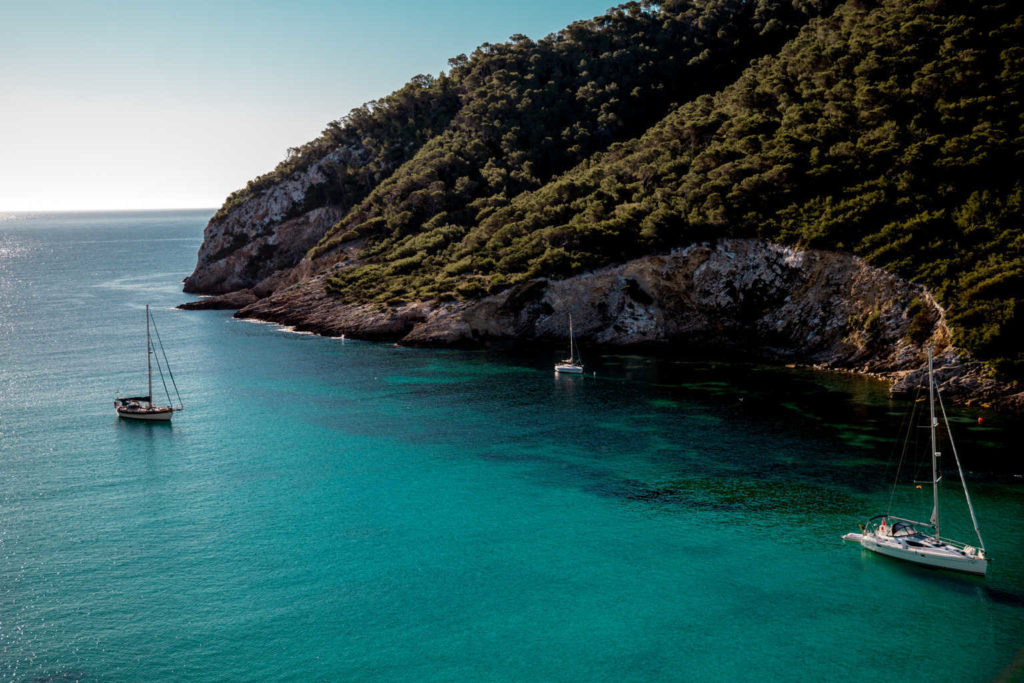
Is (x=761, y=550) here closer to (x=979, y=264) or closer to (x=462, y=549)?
(x=462, y=549)

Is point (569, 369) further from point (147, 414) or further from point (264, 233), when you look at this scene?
point (264, 233)

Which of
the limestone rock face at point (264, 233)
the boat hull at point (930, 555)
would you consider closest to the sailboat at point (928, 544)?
the boat hull at point (930, 555)

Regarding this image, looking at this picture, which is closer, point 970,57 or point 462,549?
point 462,549

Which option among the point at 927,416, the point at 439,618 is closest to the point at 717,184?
the point at 927,416

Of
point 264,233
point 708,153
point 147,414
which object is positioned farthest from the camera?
point 264,233

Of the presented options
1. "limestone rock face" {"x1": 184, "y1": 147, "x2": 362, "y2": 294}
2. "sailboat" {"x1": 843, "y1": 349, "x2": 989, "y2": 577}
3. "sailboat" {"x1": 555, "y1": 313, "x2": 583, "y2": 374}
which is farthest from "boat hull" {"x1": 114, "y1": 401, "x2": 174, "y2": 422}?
"limestone rock face" {"x1": 184, "y1": 147, "x2": 362, "y2": 294}

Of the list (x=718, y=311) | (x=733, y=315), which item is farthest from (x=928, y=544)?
(x=718, y=311)
